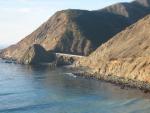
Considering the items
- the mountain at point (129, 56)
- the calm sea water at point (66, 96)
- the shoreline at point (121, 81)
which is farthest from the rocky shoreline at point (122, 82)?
the calm sea water at point (66, 96)

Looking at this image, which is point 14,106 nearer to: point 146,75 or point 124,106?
point 124,106

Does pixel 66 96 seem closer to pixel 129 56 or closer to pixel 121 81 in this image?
pixel 121 81

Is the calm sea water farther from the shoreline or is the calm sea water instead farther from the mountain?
the mountain

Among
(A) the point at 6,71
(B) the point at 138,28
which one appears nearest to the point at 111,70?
(B) the point at 138,28

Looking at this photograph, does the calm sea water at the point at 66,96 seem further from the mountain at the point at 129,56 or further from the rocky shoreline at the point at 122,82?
the mountain at the point at 129,56

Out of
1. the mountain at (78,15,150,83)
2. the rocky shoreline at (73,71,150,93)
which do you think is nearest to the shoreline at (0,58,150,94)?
the rocky shoreline at (73,71,150,93)

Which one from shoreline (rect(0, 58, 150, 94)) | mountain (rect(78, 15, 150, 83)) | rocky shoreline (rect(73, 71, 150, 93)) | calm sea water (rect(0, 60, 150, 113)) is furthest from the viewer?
mountain (rect(78, 15, 150, 83))
